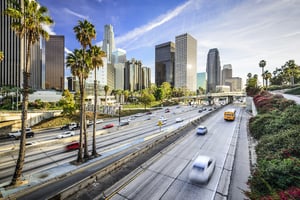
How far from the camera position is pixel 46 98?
83188mm

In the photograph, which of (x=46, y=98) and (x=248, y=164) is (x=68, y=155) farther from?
(x=46, y=98)

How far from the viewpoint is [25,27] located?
12078mm

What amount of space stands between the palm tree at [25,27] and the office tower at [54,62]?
160 metres

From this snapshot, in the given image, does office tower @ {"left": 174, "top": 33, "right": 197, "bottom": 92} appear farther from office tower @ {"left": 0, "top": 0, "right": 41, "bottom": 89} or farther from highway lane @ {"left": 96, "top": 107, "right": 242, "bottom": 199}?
highway lane @ {"left": 96, "top": 107, "right": 242, "bottom": 199}

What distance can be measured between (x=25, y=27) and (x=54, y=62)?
564 ft

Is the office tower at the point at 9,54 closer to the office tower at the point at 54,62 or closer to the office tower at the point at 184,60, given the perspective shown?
the office tower at the point at 54,62

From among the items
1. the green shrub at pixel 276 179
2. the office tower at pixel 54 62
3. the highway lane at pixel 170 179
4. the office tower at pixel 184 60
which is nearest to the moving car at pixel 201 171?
the highway lane at pixel 170 179

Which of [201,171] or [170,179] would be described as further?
[170,179]

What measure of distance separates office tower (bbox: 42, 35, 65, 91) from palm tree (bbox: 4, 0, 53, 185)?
160 meters

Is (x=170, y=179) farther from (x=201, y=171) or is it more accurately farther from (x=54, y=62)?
(x=54, y=62)

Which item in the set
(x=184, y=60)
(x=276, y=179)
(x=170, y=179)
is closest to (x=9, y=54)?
(x=170, y=179)

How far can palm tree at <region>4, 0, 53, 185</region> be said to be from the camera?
11.8m

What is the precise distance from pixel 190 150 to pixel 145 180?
26.4ft

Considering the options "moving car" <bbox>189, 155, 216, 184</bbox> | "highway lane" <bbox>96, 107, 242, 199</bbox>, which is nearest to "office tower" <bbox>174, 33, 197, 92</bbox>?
"highway lane" <bbox>96, 107, 242, 199</bbox>
